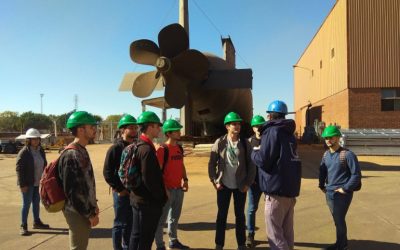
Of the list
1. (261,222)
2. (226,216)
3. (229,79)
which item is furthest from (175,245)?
(229,79)

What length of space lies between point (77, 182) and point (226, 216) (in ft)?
7.51

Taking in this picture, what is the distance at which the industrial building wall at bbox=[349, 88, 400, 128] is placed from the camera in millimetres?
25250

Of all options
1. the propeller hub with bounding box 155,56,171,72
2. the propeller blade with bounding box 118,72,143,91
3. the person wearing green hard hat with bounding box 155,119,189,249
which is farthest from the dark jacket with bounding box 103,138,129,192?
the propeller blade with bounding box 118,72,143,91

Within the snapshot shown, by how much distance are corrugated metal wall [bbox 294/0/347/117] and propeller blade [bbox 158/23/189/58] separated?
56.1 ft

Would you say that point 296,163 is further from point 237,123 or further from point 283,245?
point 237,123

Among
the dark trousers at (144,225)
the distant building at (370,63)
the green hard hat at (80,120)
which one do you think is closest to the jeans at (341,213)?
the dark trousers at (144,225)

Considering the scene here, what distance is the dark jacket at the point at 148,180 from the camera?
362 centimetres

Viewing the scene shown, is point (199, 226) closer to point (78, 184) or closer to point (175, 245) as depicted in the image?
point (175, 245)

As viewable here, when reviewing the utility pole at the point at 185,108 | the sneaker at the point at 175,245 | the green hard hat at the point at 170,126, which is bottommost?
the sneaker at the point at 175,245

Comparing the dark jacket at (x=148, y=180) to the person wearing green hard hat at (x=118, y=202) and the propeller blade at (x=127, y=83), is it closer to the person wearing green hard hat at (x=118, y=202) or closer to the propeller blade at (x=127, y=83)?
the person wearing green hard hat at (x=118, y=202)

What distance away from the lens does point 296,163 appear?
3.89 m

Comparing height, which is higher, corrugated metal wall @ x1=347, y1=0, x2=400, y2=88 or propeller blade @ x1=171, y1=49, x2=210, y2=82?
corrugated metal wall @ x1=347, y1=0, x2=400, y2=88

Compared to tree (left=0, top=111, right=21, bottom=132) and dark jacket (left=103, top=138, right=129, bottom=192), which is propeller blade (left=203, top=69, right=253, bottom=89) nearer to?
dark jacket (left=103, top=138, right=129, bottom=192)

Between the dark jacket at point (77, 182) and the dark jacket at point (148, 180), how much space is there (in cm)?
47
